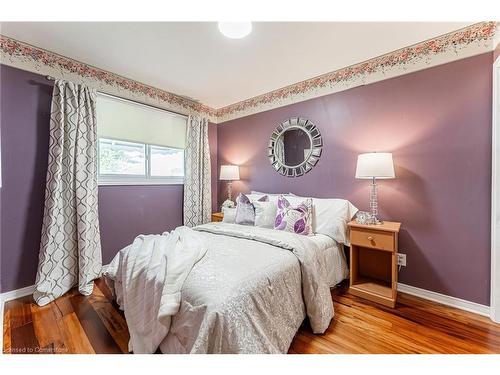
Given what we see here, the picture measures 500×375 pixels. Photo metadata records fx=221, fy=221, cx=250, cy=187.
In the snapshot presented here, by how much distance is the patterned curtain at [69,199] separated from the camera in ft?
7.03

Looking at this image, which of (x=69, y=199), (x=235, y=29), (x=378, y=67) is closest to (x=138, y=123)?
(x=69, y=199)

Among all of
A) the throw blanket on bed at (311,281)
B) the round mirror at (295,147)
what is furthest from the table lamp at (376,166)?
the throw blanket on bed at (311,281)

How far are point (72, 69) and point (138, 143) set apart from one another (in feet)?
3.30

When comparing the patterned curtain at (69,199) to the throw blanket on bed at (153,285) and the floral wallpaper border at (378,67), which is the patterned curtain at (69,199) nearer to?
the throw blanket on bed at (153,285)

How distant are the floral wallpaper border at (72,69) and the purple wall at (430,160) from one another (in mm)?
2232

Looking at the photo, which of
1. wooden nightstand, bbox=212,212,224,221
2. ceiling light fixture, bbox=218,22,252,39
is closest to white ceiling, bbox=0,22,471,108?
ceiling light fixture, bbox=218,22,252,39

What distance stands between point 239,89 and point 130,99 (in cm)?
145

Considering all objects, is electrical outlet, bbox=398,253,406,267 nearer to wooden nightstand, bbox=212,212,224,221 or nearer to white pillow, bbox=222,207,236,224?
white pillow, bbox=222,207,236,224

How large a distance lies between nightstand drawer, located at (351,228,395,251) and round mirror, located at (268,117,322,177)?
1.06 m

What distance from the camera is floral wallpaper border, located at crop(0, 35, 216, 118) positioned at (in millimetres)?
2070

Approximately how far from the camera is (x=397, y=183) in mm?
2277

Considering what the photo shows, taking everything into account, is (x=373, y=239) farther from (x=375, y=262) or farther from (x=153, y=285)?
(x=153, y=285)
